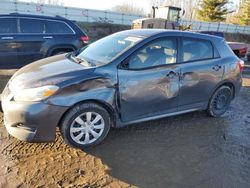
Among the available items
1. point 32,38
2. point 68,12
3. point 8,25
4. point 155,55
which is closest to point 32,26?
point 32,38

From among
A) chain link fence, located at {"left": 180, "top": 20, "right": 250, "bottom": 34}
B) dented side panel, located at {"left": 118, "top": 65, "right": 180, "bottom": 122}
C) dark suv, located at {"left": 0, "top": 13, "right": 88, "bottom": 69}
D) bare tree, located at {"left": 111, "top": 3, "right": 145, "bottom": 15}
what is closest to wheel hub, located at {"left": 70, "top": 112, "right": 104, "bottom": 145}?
dented side panel, located at {"left": 118, "top": 65, "right": 180, "bottom": 122}

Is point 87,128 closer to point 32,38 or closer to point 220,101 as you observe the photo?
point 220,101

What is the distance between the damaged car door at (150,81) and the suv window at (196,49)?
0.79 feet

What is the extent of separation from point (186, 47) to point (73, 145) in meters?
2.44

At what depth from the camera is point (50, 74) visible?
139 inches

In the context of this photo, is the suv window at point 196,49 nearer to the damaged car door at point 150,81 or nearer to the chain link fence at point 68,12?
the damaged car door at point 150,81

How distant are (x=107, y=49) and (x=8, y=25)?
3975 mm

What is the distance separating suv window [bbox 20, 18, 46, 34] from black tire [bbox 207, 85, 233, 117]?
16.2 feet

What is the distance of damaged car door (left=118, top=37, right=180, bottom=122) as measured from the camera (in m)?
3.74

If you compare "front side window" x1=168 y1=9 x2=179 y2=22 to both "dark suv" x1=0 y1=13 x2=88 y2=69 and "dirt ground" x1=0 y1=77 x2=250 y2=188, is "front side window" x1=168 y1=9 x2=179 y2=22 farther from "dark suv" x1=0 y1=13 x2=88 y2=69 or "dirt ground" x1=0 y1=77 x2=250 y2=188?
"dirt ground" x1=0 y1=77 x2=250 y2=188

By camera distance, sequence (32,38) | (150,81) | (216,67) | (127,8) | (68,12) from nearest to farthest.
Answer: (150,81), (216,67), (32,38), (68,12), (127,8)

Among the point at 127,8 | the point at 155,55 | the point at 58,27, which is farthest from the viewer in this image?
the point at 127,8

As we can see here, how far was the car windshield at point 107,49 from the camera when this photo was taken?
3900 mm

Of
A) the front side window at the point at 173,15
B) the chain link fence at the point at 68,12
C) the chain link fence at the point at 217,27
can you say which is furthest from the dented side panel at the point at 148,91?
the chain link fence at the point at 217,27
